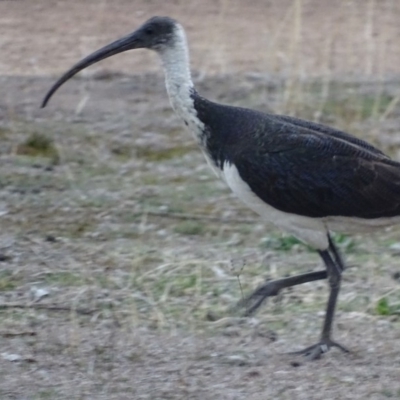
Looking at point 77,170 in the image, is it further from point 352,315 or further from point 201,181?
point 352,315

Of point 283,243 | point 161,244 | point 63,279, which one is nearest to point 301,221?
point 63,279

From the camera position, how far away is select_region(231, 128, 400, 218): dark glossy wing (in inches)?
271

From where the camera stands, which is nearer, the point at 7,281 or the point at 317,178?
the point at 317,178

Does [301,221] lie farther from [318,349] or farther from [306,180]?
[318,349]

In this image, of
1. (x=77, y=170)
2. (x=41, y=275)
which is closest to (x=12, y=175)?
(x=77, y=170)

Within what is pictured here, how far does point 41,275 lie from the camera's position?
8.19 metres

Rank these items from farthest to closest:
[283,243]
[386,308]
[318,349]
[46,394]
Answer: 1. [283,243]
2. [386,308]
3. [318,349]
4. [46,394]

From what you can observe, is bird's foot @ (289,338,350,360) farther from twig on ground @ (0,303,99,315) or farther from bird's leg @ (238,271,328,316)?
twig on ground @ (0,303,99,315)

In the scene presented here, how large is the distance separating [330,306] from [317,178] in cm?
71

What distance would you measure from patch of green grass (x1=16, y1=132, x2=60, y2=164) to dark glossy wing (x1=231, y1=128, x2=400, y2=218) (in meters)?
4.27

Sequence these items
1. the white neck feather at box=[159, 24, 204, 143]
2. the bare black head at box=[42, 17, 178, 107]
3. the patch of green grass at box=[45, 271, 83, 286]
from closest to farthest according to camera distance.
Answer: the white neck feather at box=[159, 24, 204, 143] < the bare black head at box=[42, 17, 178, 107] < the patch of green grass at box=[45, 271, 83, 286]

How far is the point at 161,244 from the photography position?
9000mm

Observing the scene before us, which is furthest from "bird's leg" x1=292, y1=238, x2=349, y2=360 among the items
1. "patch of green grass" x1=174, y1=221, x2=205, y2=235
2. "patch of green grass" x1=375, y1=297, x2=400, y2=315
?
"patch of green grass" x1=174, y1=221, x2=205, y2=235

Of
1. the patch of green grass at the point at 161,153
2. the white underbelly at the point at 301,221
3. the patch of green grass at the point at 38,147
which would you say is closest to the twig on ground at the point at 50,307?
the white underbelly at the point at 301,221
